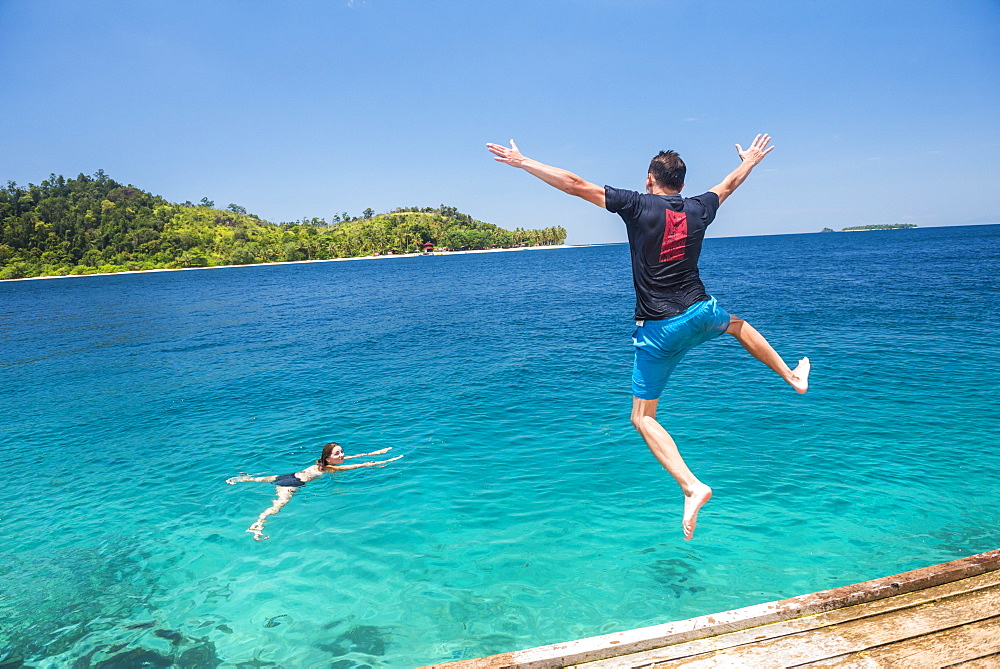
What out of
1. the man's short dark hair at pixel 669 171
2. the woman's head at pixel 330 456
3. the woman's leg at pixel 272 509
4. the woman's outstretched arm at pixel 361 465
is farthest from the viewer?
the woman's outstretched arm at pixel 361 465

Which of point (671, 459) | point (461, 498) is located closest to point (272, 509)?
point (461, 498)

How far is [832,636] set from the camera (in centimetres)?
380

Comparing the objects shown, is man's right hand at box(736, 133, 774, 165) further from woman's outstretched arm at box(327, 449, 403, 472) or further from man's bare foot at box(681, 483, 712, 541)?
woman's outstretched arm at box(327, 449, 403, 472)

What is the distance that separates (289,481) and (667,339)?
1036 centimetres

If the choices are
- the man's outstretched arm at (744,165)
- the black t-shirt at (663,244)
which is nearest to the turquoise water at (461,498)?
the black t-shirt at (663,244)

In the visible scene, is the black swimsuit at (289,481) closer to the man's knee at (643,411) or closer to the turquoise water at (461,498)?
the turquoise water at (461,498)

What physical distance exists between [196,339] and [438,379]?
2243cm

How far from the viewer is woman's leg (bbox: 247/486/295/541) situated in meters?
10.6

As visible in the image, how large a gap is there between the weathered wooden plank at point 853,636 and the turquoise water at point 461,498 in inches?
166

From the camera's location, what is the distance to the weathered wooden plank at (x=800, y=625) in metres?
3.75

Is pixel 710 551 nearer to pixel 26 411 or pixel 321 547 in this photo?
pixel 321 547

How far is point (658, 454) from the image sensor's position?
16.0 feet

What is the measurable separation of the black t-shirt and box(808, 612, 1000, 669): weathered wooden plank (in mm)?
2648

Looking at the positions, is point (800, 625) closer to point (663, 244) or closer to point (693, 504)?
point (693, 504)
